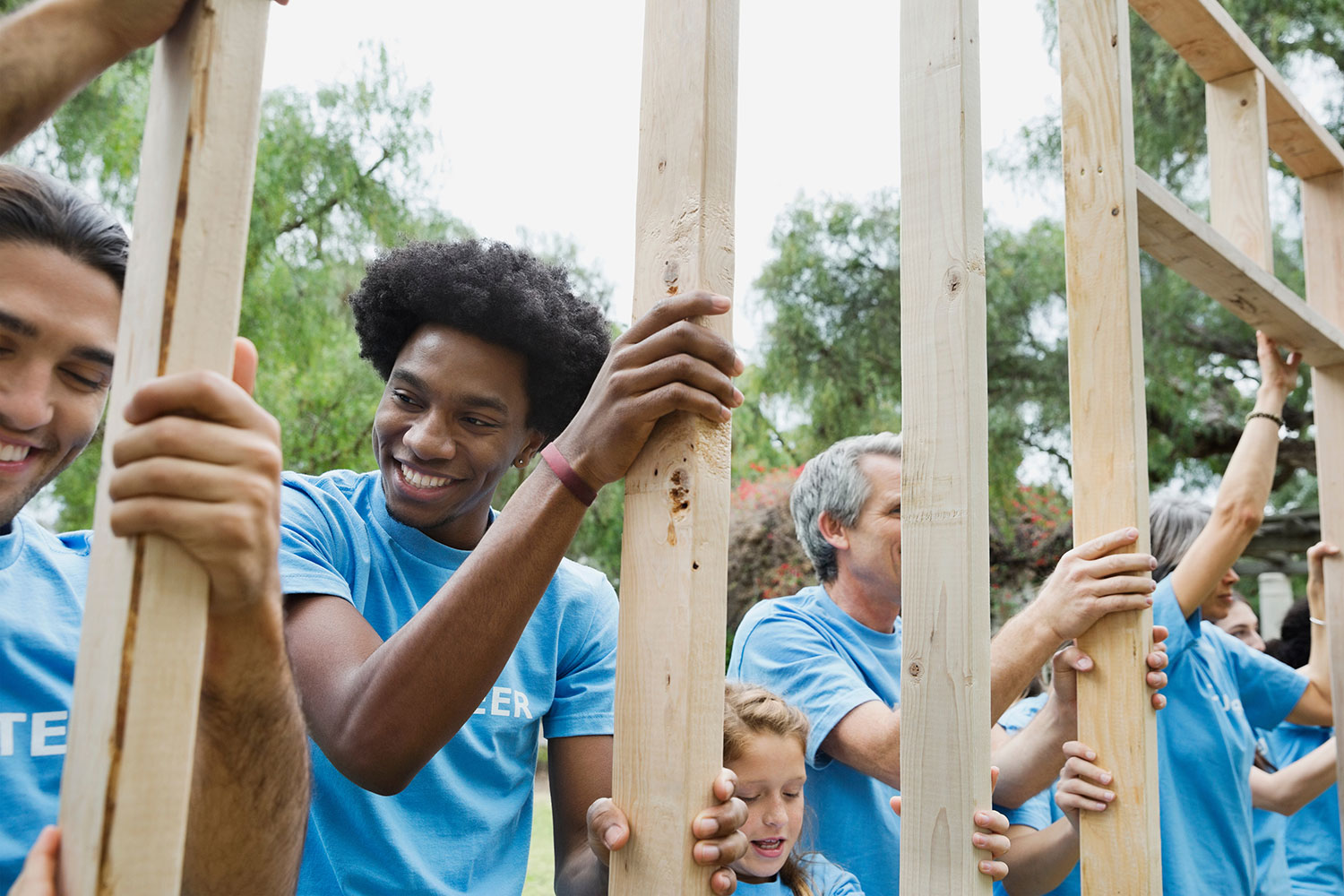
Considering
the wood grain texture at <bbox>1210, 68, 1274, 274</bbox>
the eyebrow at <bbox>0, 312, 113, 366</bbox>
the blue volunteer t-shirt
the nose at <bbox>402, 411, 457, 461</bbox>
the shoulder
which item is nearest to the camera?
the eyebrow at <bbox>0, 312, 113, 366</bbox>

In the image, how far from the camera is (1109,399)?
1972 mm

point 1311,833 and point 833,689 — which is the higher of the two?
point 833,689

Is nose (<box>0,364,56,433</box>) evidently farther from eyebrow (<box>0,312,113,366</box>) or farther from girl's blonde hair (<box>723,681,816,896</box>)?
girl's blonde hair (<box>723,681,816,896</box>)

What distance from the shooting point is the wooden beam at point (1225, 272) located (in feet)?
7.19

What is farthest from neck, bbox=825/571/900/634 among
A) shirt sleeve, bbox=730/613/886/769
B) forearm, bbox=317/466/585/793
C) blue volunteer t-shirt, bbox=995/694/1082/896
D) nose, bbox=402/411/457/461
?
forearm, bbox=317/466/585/793

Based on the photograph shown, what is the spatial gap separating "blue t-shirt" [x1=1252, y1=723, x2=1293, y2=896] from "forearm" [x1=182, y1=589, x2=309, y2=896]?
9.59ft

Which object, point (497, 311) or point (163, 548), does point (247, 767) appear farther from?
point (497, 311)

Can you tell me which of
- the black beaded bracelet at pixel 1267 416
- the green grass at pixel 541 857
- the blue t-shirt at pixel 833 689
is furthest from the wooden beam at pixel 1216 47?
the green grass at pixel 541 857

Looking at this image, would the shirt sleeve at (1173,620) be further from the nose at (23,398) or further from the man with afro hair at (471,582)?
the nose at (23,398)

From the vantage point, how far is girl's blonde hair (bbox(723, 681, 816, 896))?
2.11 m

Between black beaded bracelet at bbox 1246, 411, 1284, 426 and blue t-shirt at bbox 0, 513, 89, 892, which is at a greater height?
black beaded bracelet at bbox 1246, 411, 1284, 426

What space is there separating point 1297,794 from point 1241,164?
2.06 meters

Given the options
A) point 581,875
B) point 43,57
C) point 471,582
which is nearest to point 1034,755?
point 581,875

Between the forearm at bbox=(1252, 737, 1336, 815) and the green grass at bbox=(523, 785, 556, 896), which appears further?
the green grass at bbox=(523, 785, 556, 896)
